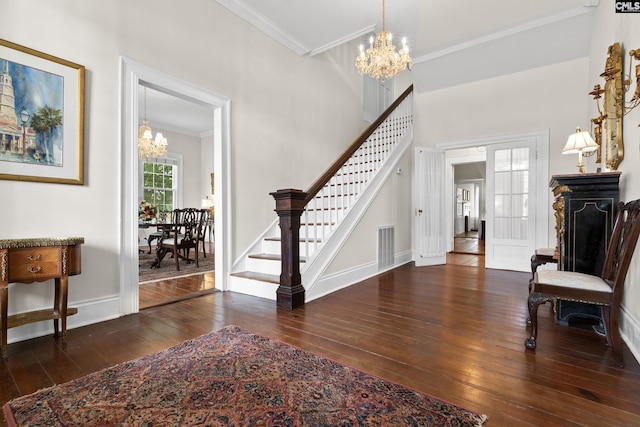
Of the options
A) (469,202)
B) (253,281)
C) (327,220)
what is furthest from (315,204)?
(469,202)

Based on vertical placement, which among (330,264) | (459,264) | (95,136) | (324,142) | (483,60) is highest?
(483,60)

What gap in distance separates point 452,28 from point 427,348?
5.24m

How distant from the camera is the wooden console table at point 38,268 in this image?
199 centimetres

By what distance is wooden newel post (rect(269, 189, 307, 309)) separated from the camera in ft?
10.1

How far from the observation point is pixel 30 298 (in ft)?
7.71

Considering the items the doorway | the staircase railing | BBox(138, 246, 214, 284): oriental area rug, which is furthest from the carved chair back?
the doorway

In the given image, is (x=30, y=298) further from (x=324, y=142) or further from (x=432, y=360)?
(x=324, y=142)

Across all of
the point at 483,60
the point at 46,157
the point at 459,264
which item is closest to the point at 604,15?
the point at 483,60

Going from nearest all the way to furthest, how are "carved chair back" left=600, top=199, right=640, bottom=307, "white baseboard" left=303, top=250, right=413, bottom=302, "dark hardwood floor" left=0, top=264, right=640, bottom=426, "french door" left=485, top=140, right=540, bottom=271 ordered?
"dark hardwood floor" left=0, top=264, right=640, bottom=426 < "carved chair back" left=600, top=199, right=640, bottom=307 < "white baseboard" left=303, top=250, right=413, bottom=302 < "french door" left=485, top=140, right=540, bottom=271

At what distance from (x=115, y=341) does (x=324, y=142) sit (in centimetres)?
453

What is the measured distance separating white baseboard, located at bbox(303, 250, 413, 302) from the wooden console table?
81.3 inches

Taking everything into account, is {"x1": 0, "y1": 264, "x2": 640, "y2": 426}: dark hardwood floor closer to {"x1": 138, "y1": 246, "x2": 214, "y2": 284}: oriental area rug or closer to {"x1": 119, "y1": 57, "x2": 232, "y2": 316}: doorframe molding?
{"x1": 119, "y1": 57, "x2": 232, "y2": 316}: doorframe molding

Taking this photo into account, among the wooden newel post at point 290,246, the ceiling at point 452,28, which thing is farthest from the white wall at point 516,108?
the wooden newel post at point 290,246

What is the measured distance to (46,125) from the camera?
243 centimetres
